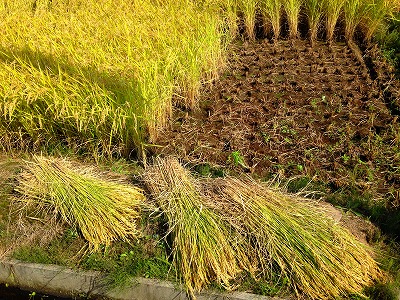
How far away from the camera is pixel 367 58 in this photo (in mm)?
5590

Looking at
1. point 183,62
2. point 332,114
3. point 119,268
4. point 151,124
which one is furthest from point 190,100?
point 119,268

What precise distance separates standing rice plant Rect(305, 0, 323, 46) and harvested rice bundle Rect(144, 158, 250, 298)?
3.31m

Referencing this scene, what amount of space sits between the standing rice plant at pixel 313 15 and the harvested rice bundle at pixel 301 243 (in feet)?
10.6

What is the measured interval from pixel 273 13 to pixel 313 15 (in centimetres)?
46

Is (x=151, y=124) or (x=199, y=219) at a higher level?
(x=151, y=124)

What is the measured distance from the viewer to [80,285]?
10.6 ft

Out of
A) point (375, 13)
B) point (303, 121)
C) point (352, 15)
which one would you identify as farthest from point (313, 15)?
point (303, 121)

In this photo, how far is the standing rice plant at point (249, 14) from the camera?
6055mm

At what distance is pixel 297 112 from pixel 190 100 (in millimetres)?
971

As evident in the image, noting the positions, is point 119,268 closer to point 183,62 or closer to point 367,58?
point 183,62

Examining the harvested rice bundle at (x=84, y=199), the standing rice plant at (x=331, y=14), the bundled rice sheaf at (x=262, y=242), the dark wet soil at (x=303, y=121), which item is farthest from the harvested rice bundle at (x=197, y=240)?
the standing rice plant at (x=331, y=14)

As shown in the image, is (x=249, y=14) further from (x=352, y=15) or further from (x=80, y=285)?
(x=80, y=285)

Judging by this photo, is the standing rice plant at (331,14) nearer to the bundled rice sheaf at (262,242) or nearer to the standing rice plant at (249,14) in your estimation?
the standing rice plant at (249,14)

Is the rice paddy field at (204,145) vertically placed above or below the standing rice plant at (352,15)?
below
